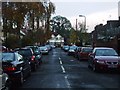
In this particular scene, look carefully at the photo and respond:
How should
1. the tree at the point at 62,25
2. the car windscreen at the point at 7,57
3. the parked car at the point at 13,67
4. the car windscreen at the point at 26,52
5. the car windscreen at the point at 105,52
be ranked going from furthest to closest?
1. the tree at the point at 62,25
2. the car windscreen at the point at 26,52
3. the car windscreen at the point at 105,52
4. the car windscreen at the point at 7,57
5. the parked car at the point at 13,67

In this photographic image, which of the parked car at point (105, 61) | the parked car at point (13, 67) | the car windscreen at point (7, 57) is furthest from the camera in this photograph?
the parked car at point (105, 61)

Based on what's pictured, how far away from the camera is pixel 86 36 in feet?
291

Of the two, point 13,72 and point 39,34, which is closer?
point 13,72

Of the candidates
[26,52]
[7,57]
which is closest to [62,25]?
[26,52]

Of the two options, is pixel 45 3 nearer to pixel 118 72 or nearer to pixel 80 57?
pixel 80 57

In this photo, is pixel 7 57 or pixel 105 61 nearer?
pixel 7 57

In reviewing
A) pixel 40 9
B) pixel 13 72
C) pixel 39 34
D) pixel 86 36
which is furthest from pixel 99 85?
pixel 86 36

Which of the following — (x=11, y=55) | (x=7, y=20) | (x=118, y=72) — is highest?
(x=7, y=20)

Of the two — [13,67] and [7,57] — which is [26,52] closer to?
[7,57]

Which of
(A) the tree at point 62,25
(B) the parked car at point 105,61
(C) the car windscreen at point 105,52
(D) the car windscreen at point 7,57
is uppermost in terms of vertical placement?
(A) the tree at point 62,25

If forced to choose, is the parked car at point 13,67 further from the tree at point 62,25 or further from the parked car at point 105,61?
the tree at point 62,25

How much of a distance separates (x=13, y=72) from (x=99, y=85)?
11.5ft

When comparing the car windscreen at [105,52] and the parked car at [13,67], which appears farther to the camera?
the car windscreen at [105,52]

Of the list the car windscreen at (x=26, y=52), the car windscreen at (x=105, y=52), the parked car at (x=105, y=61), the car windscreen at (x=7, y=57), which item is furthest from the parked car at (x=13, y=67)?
the car windscreen at (x=105, y=52)
